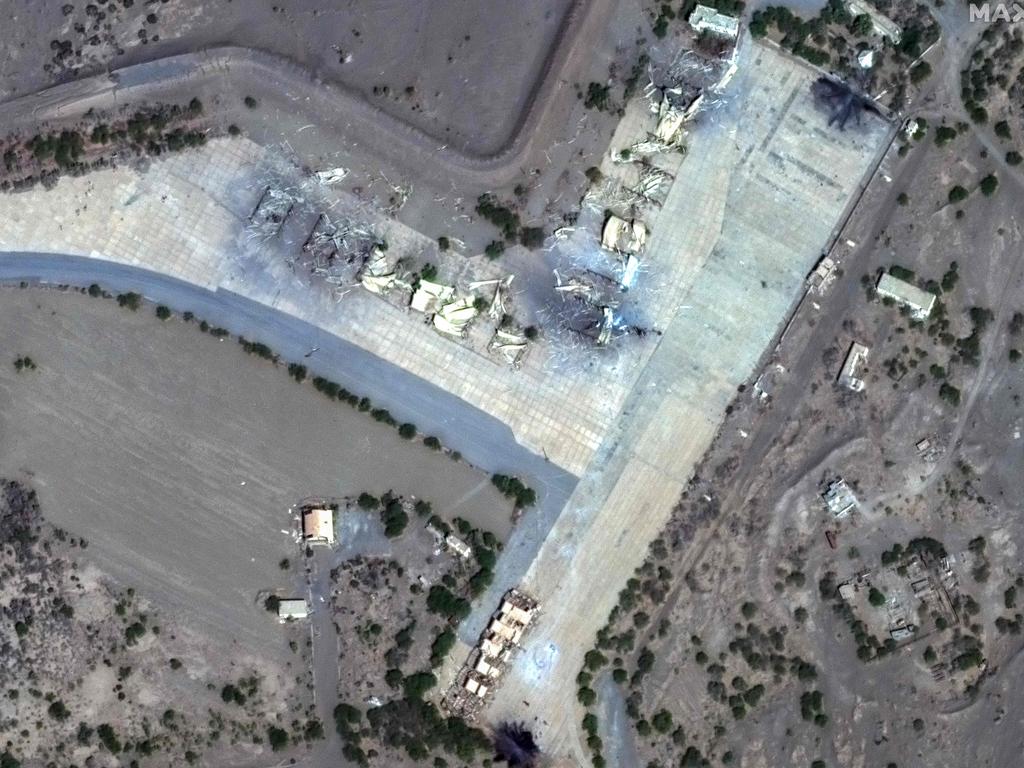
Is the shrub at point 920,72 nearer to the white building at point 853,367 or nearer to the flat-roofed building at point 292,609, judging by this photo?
the white building at point 853,367

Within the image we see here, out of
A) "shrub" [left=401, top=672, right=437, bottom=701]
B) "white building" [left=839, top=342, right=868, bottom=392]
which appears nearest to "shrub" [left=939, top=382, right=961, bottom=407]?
"white building" [left=839, top=342, right=868, bottom=392]

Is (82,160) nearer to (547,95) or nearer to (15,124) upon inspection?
(15,124)

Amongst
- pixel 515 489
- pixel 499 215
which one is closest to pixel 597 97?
pixel 499 215

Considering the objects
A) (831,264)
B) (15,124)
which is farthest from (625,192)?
(15,124)

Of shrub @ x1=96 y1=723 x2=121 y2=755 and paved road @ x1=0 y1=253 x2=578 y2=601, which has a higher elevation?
paved road @ x1=0 y1=253 x2=578 y2=601

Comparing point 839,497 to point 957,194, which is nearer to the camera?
point 839,497

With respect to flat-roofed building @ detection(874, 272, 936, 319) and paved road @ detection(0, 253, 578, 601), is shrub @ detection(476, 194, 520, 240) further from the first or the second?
flat-roofed building @ detection(874, 272, 936, 319)
